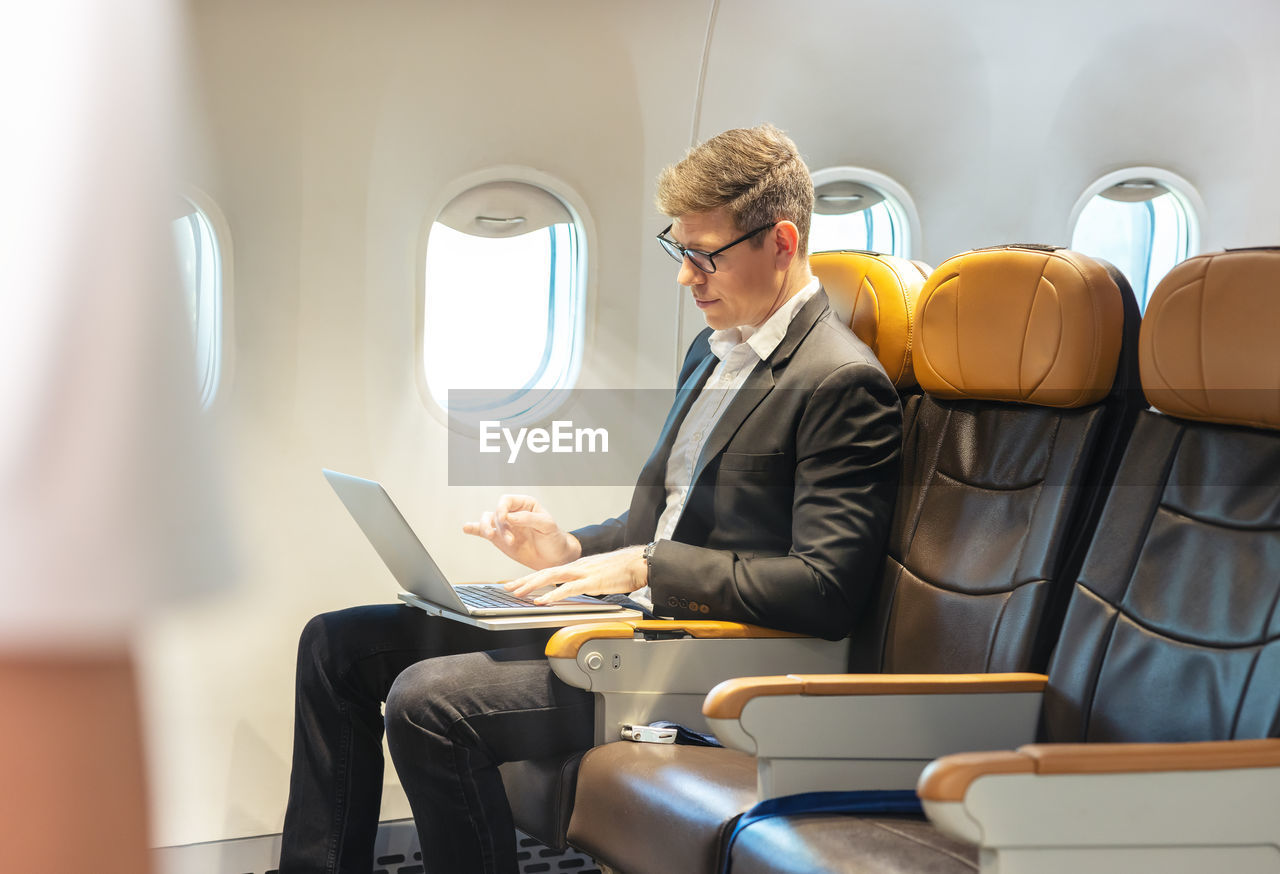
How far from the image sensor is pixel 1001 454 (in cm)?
202

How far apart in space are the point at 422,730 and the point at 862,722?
72cm

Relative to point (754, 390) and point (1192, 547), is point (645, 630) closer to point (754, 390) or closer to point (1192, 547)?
point (754, 390)

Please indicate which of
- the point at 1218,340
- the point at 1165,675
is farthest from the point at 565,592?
the point at 1218,340

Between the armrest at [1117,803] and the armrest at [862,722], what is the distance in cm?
46

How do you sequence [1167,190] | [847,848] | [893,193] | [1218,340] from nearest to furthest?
[847,848] → [1218,340] → [893,193] → [1167,190]

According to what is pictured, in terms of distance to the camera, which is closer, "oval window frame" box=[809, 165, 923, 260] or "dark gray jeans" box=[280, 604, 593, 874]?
"dark gray jeans" box=[280, 604, 593, 874]

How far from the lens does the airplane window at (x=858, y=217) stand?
354 cm

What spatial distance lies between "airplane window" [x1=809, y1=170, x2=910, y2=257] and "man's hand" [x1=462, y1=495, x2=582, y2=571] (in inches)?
60.7

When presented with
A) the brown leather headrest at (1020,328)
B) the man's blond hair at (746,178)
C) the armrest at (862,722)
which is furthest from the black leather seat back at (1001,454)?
the man's blond hair at (746,178)

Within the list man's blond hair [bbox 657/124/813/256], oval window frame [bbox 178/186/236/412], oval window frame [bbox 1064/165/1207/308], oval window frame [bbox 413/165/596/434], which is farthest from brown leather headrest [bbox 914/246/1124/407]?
oval window frame [bbox 1064/165/1207/308]

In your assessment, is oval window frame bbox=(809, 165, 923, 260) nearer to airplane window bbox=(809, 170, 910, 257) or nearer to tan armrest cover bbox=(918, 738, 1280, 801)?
airplane window bbox=(809, 170, 910, 257)

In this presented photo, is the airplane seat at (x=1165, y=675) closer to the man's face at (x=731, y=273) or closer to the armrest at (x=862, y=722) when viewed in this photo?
the armrest at (x=862, y=722)

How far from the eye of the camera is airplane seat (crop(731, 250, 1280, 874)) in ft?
3.98

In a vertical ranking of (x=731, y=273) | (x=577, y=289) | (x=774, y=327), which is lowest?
(x=774, y=327)
